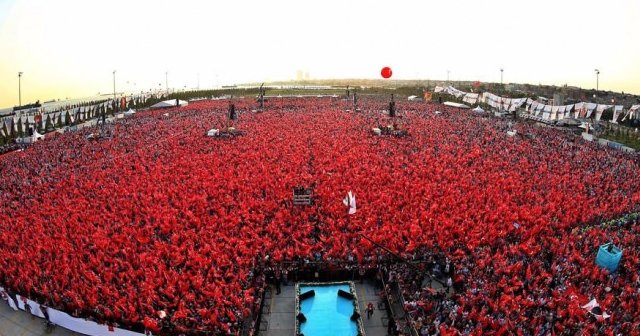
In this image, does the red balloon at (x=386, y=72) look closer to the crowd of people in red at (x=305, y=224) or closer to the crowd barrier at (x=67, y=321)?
the crowd of people in red at (x=305, y=224)

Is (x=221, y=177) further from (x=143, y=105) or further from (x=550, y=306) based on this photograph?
(x=143, y=105)

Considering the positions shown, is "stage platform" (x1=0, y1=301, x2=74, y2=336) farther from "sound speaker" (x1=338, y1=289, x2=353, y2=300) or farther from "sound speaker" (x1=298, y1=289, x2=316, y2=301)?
"sound speaker" (x1=338, y1=289, x2=353, y2=300)

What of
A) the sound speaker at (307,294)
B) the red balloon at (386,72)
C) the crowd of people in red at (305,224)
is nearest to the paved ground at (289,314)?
the sound speaker at (307,294)

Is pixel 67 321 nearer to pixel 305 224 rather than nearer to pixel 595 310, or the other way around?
pixel 305 224

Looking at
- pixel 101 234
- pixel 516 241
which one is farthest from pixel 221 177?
pixel 516 241

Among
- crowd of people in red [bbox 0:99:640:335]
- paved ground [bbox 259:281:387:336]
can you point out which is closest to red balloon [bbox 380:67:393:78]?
crowd of people in red [bbox 0:99:640:335]

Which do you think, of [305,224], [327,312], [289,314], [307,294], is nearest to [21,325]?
[289,314]
